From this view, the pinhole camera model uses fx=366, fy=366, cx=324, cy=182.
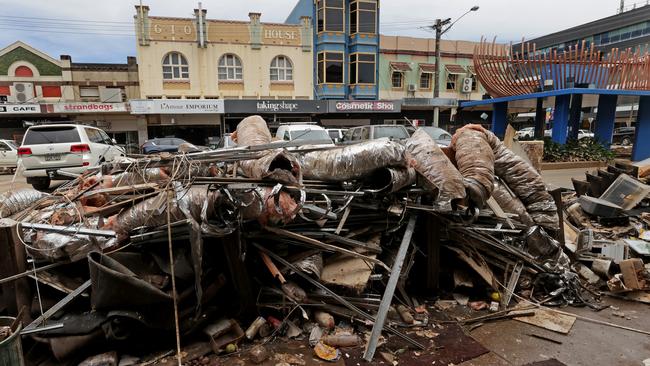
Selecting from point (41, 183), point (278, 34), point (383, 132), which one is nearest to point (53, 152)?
point (41, 183)

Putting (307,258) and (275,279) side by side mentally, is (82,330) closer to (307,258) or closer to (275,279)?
(275,279)

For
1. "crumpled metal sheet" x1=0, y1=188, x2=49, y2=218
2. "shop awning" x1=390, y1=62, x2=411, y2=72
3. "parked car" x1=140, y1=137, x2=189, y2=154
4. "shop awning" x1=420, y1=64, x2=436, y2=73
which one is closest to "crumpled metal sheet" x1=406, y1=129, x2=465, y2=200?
"crumpled metal sheet" x1=0, y1=188, x2=49, y2=218

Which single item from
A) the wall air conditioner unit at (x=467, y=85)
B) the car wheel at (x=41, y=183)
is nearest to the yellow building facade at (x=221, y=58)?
the wall air conditioner unit at (x=467, y=85)

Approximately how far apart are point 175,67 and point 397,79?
50.8 ft

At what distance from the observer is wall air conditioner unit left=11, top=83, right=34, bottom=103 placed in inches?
874

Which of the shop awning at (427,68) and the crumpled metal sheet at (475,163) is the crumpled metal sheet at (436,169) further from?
the shop awning at (427,68)

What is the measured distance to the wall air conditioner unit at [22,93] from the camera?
2220 centimetres

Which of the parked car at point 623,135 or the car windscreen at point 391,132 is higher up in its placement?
the car windscreen at point 391,132

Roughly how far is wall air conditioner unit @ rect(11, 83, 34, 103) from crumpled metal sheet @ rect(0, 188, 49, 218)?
78.0 ft

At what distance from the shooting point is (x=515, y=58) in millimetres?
12992

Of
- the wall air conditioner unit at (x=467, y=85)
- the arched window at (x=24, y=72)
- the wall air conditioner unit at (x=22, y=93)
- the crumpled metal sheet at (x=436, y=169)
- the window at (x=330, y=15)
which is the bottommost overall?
the crumpled metal sheet at (x=436, y=169)

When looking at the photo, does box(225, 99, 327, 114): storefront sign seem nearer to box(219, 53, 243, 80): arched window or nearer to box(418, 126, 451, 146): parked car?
box(219, 53, 243, 80): arched window

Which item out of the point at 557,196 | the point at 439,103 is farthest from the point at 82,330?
the point at 439,103

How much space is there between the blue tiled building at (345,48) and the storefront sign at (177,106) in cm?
714
